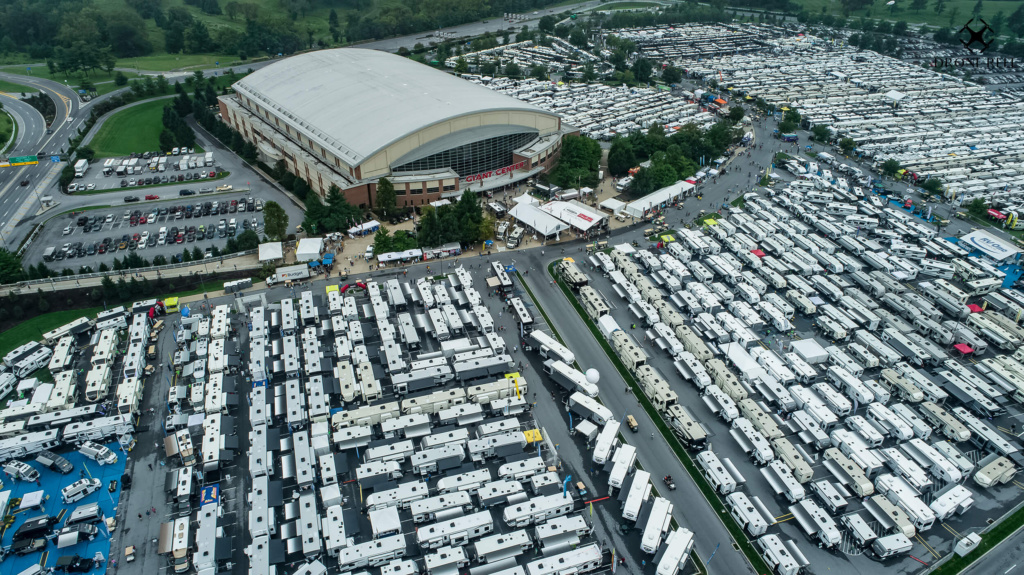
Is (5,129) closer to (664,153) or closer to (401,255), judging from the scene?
(401,255)

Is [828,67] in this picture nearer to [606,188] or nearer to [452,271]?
[606,188]

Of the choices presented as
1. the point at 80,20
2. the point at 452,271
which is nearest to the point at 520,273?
the point at 452,271

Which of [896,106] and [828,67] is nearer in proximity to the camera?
[896,106]

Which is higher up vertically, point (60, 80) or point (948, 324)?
point (948, 324)

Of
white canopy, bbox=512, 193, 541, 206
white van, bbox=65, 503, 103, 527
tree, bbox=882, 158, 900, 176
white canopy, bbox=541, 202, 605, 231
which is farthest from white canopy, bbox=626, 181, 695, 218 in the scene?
white van, bbox=65, 503, 103, 527

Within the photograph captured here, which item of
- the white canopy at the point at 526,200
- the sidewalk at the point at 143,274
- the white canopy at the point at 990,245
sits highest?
the white canopy at the point at 990,245

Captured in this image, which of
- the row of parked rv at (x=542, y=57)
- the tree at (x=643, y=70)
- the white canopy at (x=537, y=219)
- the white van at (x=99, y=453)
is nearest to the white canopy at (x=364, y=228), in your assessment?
the white canopy at (x=537, y=219)

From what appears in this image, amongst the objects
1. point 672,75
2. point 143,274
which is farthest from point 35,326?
point 672,75

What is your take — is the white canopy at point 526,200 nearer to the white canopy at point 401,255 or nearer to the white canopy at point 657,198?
the white canopy at point 657,198
